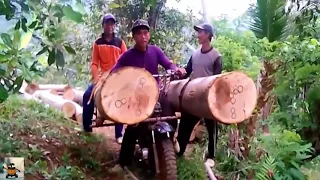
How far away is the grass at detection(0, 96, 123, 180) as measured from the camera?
4.00 m

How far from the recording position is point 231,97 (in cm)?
372

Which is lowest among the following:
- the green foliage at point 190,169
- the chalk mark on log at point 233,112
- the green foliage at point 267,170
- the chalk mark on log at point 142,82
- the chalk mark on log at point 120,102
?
the green foliage at point 190,169

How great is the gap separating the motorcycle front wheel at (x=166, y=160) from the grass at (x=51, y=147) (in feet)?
1.87

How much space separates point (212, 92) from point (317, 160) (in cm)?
181

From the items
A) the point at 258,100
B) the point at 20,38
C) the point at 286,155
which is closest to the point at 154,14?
the point at 258,100

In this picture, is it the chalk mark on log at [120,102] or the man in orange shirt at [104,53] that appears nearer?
the chalk mark on log at [120,102]

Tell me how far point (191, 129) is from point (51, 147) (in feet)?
4.51

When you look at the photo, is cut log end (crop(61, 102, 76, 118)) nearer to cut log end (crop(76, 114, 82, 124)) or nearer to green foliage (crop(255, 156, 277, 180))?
cut log end (crop(76, 114, 82, 124))

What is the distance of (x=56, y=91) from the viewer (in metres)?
7.94

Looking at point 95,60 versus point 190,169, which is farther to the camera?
point 95,60

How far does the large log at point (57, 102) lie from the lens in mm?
6609

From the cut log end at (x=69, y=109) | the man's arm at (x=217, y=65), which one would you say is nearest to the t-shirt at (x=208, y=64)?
the man's arm at (x=217, y=65)

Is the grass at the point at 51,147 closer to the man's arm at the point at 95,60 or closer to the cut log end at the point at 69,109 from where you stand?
the man's arm at the point at 95,60

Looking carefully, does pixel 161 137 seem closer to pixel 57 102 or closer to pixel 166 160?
pixel 166 160
